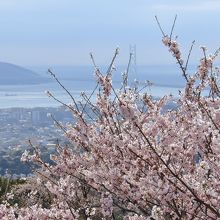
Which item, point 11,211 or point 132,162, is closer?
point 132,162

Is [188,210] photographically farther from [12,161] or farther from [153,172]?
[12,161]

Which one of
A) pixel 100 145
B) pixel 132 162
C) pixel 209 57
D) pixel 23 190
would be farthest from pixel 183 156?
pixel 23 190

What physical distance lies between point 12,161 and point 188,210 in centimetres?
3198

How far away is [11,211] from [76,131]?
1.21 m

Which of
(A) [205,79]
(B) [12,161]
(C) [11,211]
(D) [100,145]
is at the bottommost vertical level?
(B) [12,161]

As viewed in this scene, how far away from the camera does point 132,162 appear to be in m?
4.79

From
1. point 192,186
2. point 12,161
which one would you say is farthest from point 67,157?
point 12,161

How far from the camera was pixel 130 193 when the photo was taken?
4.47 m

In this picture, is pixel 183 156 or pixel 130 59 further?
pixel 130 59

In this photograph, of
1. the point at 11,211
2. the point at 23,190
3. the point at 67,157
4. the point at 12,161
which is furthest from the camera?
the point at 12,161

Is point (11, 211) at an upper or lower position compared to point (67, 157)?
lower

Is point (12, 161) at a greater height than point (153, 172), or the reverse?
point (153, 172)

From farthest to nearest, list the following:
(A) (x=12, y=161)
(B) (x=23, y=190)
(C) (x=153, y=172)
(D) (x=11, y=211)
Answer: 1. (A) (x=12, y=161)
2. (B) (x=23, y=190)
3. (D) (x=11, y=211)
4. (C) (x=153, y=172)

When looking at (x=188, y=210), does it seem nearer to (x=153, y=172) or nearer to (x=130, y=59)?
(x=153, y=172)
